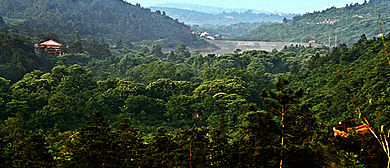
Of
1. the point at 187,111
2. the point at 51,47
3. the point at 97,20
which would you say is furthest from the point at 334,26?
the point at 187,111

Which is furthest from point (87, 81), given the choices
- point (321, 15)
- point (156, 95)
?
point (321, 15)

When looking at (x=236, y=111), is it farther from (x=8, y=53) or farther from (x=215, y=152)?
(x=8, y=53)

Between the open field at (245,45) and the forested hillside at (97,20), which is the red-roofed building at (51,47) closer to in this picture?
the forested hillside at (97,20)

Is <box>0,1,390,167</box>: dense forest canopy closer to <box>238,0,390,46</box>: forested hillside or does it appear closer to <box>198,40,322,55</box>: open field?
<box>198,40,322,55</box>: open field

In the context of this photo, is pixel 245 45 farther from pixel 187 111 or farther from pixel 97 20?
pixel 187 111

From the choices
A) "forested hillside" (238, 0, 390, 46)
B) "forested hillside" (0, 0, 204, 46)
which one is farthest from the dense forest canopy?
"forested hillside" (238, 0, 390, 46)

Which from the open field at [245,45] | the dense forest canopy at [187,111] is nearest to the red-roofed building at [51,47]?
the dense forest canopy at [187,111]
